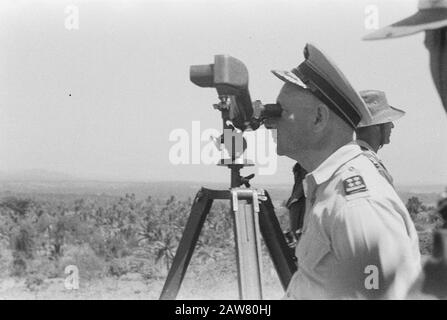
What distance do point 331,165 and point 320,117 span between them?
0.52ft

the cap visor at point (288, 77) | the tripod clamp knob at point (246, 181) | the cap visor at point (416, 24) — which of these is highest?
the cap visor at point (416, 24)

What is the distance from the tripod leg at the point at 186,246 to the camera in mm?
1961

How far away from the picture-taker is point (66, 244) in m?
6.79

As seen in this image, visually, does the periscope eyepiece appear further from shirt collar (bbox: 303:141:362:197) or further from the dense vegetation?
the dense vegetation

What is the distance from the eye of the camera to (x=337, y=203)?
1.55m

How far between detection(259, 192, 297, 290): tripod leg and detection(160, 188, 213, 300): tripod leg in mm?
189

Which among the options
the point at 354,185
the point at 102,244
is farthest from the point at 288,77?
the point at 102,244

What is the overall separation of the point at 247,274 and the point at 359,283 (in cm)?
44

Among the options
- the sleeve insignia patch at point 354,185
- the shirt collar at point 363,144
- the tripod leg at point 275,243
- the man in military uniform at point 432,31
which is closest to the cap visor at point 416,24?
the man in military uniform at point 432,31

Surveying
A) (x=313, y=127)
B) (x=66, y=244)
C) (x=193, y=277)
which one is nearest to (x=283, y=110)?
(x=313, y=127)

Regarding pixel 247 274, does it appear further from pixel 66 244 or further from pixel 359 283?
pixel 66 244

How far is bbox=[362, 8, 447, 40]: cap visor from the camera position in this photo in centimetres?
102

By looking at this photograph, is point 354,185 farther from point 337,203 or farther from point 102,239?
point 102,239

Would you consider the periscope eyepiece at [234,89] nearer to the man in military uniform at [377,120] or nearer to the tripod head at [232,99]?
the tripod head at [232,99]
